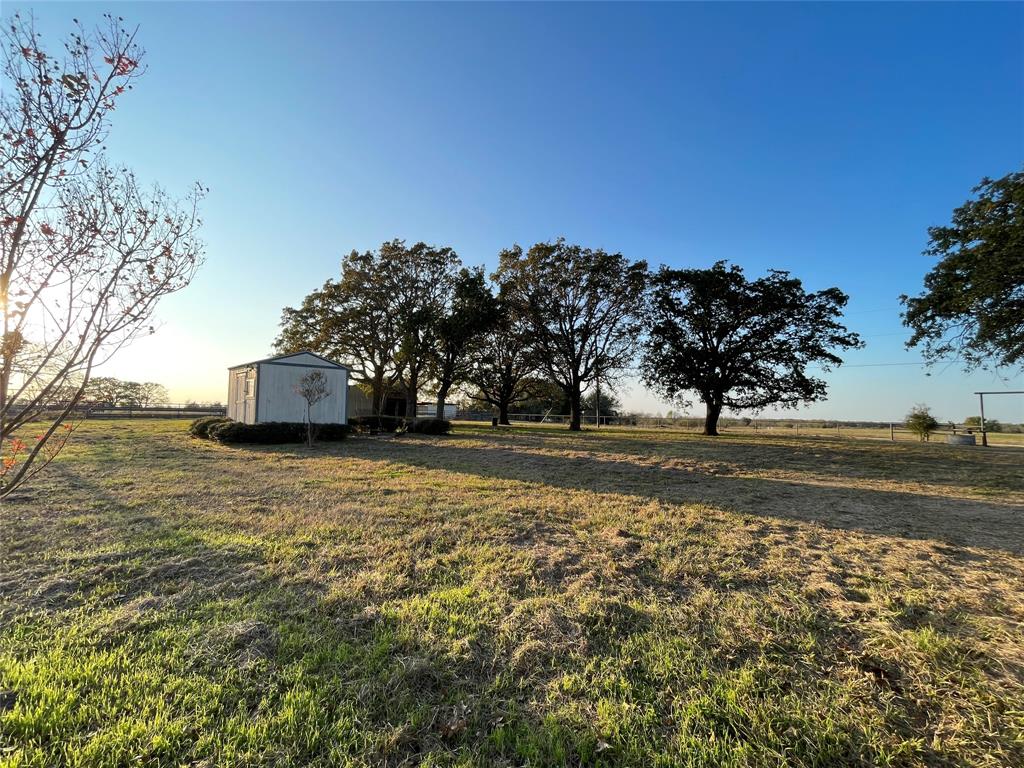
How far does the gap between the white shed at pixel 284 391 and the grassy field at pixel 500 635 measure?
10.7m

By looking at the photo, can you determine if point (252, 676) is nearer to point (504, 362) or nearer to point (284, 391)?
point (284, 391)

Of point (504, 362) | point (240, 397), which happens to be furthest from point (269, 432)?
point (504, 362)

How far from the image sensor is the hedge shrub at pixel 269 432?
42.2 ft

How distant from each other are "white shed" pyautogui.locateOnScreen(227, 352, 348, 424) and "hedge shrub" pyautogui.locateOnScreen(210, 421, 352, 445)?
1534 millimetres

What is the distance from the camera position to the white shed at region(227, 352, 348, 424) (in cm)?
1594

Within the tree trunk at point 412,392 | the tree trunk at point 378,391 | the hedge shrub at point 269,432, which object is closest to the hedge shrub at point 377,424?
the hedge shrub at point 269,432

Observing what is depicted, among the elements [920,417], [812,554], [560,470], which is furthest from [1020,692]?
[920,417]

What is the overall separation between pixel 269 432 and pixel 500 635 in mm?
13452

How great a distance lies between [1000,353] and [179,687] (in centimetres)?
1820

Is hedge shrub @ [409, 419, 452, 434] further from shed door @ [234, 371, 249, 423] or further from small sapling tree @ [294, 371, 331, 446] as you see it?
shed door @ [234, 371, 249, 423]

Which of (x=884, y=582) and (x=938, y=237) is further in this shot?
(x=938, y=237)

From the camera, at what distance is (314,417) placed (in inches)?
654

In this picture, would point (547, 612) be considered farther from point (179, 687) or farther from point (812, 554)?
point (812, 554)

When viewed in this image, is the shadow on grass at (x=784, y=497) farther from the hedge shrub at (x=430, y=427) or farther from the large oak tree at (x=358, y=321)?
the large oak tree at (x=358, y=321)
